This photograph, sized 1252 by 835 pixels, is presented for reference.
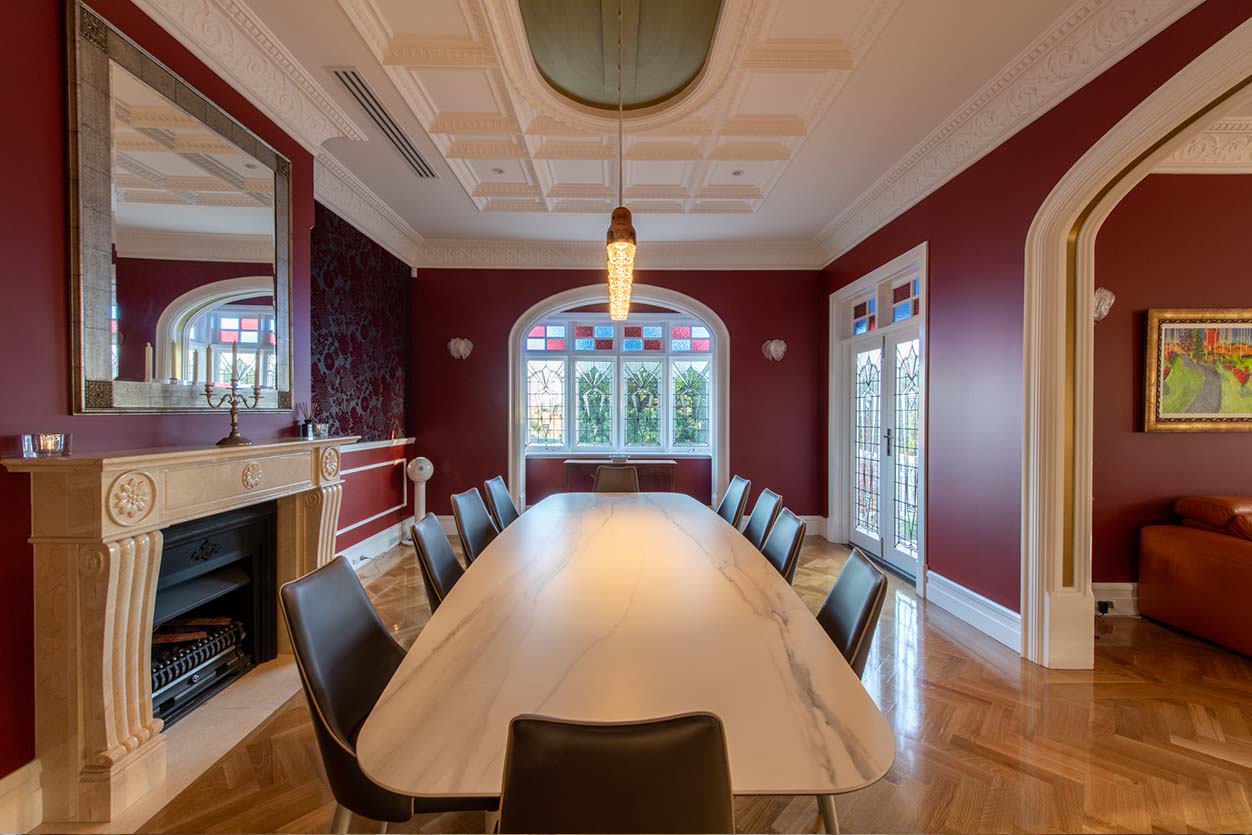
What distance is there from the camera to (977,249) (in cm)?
314

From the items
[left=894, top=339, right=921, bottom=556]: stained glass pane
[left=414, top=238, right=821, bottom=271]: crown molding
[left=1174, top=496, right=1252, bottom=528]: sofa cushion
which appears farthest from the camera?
[left=414, top=238, right=821, bottom=271]: crown molding

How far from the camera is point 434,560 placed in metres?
1.79

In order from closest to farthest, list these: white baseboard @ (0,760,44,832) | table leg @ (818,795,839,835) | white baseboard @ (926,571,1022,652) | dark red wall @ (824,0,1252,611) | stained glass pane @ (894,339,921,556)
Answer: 1. table leg @ (818,795,839,835)
2. white baseboard @ (0,760,44,832)
3. dark red wall @ (824,0,1252,611)
4. white baseboard @ (926,571,1022,652)
5. stained glass pane @ (894,339,921,556)

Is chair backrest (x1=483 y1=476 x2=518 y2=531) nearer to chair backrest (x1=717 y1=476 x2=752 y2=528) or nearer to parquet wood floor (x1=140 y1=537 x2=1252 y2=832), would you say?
parquet wood floor (x1=140 y1=537 x2=1252 y2=832)

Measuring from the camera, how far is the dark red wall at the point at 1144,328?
10.9 feet

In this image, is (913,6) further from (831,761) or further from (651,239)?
(651,239)

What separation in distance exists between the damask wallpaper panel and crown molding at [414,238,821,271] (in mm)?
464

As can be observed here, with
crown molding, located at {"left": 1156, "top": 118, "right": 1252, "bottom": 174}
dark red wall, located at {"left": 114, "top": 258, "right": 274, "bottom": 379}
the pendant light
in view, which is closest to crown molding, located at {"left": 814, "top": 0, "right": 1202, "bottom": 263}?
crown molding, located at {"left": 1156, "top": 118, "right": 1252, "bottom": 174}

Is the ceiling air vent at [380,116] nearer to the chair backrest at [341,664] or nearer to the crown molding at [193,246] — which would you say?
the crown molding at [193,246]

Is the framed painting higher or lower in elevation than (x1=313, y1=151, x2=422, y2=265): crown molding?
lower

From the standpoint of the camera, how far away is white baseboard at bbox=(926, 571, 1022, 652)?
286 cm

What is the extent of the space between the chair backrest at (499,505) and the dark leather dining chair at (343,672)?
1.32m

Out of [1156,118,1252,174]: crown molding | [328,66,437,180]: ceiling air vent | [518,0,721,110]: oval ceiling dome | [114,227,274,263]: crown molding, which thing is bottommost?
[114,227,274,263]: crown molding

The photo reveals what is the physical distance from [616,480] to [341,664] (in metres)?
2.56
